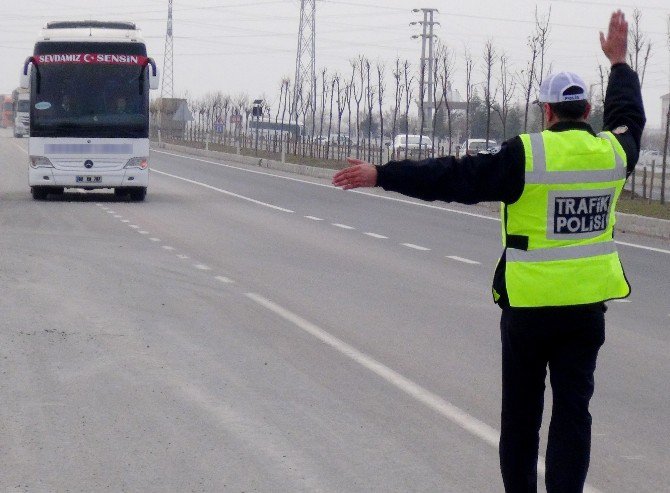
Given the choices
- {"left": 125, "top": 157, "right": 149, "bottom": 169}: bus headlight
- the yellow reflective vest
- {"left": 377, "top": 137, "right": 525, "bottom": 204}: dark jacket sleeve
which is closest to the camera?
{"left": 377, "top": 137, "right": 525, "bottom": 204}: dark jacket sleeve

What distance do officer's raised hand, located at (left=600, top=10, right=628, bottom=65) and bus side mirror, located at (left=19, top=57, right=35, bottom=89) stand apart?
75.6ft

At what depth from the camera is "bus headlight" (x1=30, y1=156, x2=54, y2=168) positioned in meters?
28.0

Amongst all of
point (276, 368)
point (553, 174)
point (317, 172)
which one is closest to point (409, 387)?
point (276, 368)

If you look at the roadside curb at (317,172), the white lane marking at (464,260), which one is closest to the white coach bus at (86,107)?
the roadside curb at (317,172)

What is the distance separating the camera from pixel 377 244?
2031 centimetres

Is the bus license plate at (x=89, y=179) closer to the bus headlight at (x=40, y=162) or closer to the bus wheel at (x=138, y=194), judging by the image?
the bus headlight at (x=40, y=162)

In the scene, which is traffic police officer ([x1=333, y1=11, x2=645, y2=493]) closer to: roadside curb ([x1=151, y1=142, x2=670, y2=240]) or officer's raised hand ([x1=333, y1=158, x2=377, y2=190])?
officer's raised hand ([x1=333, y1=158, x2=377, y2=190])

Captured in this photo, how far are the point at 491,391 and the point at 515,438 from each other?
313 cm

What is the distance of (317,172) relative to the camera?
154 feet

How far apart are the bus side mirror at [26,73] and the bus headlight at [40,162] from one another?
1506 millimetres

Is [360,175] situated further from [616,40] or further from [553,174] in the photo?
[616,40]

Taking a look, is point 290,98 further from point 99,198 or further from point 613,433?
Result: point 613,433

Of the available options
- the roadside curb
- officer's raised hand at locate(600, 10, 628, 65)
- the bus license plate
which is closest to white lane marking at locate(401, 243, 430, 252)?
the roadside curb

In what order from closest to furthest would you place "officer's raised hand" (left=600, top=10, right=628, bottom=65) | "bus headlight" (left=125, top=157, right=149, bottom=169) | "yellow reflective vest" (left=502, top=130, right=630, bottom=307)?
"yellow reflective vest" (left=502, top=130, right=630, bottom=307), "officer's raised hand" (left=600, top=10, right=628, bottom=65), "bus headlight" (left=125, top=157, right=149, bottom=169)
